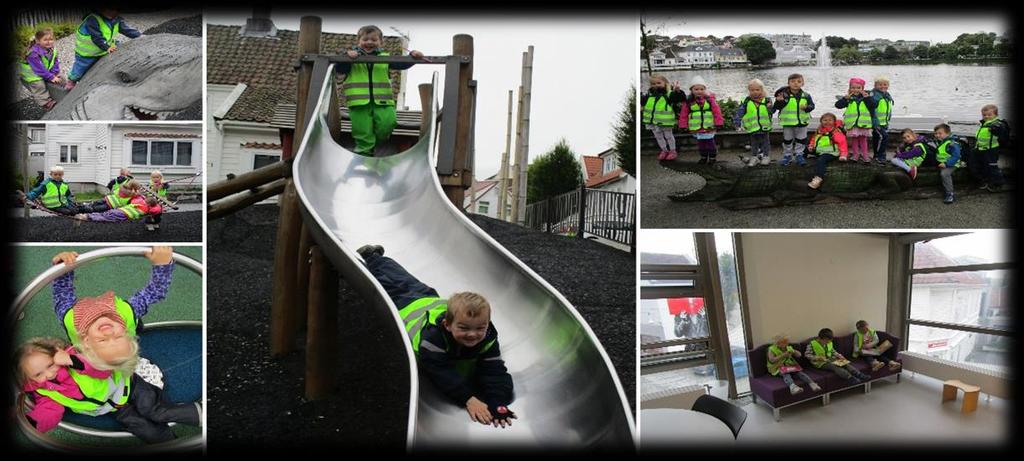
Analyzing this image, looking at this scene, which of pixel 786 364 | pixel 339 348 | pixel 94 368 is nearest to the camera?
pixel 94 368

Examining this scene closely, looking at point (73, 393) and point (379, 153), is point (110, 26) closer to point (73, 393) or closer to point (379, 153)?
point (379, 153)

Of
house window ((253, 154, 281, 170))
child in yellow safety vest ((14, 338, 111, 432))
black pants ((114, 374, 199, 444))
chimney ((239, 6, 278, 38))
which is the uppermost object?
chimney ((239, 6, 278, 38))

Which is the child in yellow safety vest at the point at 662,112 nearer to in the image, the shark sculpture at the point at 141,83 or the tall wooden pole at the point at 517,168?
the tall wooden pole at the point at 517,168

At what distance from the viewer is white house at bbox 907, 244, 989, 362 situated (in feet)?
11.2

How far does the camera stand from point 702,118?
10.7 ft

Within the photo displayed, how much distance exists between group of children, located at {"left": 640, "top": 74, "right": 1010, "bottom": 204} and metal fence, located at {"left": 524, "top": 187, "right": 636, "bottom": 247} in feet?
1.83

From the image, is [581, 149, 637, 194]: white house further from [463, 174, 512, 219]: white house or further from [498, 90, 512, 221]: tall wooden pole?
[463, 174, 512, 219]: white house

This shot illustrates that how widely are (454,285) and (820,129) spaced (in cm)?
199

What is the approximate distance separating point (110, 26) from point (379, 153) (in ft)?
4.88

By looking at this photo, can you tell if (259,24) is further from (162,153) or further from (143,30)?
(162,153)

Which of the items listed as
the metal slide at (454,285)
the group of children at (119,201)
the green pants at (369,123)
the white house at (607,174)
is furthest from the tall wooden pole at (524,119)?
the group of children at (119,201)

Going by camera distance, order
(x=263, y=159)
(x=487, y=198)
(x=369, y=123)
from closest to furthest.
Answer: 1. (x=369, y=123)
2. (x=263, y=159)
3. (x=487, y=198)

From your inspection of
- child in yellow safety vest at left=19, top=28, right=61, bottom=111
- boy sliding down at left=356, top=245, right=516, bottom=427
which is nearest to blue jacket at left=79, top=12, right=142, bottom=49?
child in yellow safety vest at left=19, top=28, right=61, bottom=111

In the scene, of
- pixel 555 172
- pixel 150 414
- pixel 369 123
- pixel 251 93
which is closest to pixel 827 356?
pixel 555 172
